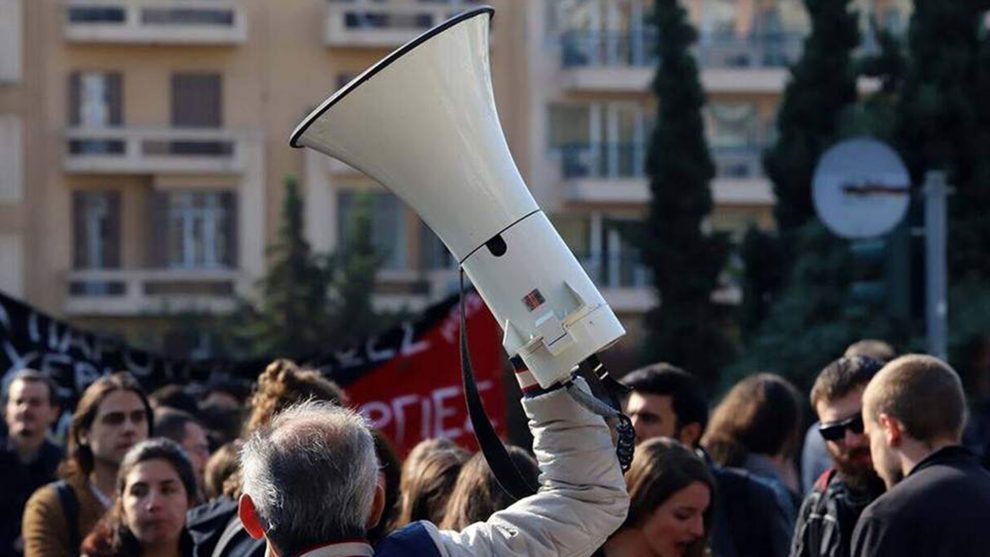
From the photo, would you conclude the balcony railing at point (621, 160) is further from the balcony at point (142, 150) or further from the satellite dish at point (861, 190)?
the satellite dish at point (861, 190)

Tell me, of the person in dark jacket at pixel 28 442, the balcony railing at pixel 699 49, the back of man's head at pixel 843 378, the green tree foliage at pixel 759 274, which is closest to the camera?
the back of man's head at pixel 843 378

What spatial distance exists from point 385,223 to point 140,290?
4884mm

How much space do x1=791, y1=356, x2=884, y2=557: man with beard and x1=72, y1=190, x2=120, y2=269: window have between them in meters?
34.2

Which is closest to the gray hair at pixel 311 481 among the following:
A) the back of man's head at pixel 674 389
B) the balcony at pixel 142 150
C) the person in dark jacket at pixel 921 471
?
the person in dark jacket at pixel 921 471

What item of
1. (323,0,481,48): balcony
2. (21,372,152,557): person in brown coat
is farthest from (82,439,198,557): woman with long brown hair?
(323,0,481,48): balcony

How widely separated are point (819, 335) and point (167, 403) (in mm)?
11903

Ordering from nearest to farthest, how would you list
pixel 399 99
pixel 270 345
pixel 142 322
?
pixel 399 99
pixel 270 345
pixel 142 322

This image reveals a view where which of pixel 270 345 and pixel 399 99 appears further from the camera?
pixel 270 345

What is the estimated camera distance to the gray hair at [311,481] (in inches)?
155

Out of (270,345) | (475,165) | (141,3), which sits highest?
(141,3)

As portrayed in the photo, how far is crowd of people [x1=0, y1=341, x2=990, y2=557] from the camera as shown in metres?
4.05

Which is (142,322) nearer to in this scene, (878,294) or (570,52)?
(570,52)

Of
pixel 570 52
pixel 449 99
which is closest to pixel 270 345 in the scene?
pixel 570 52

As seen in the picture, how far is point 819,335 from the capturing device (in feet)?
A: 67.9
